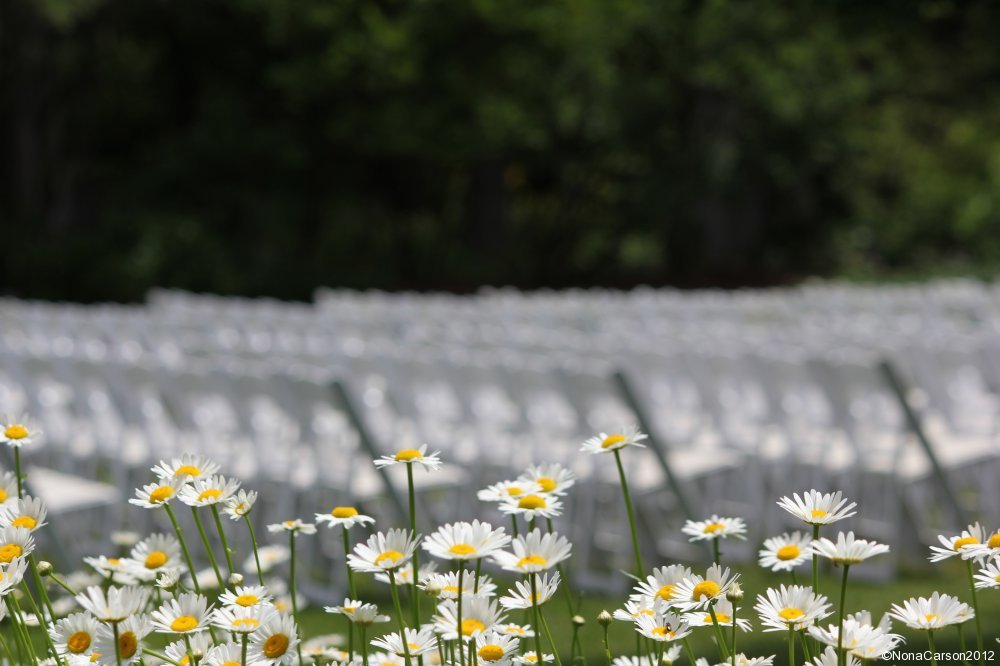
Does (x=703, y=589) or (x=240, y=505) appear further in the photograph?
(x=240, y=505)

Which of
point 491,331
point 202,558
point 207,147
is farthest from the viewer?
point 207,147

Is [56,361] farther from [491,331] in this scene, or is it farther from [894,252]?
[894,252]

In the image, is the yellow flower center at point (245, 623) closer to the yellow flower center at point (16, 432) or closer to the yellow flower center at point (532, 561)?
the yellow flower center at point (532, 561)

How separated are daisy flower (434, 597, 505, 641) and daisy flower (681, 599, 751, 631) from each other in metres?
0.24

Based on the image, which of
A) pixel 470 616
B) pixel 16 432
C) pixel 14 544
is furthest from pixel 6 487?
pixel 470 616

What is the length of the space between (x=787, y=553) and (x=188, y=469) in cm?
79

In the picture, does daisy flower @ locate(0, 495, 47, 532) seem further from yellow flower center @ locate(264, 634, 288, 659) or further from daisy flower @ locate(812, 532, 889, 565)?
daisy flower @ locate(812, 532, 889, 565)

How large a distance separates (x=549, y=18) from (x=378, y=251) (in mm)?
5919

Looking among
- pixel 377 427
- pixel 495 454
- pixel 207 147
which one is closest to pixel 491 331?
pixel 377 427

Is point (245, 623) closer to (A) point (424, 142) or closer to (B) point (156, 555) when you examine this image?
(B) point (156, 555)

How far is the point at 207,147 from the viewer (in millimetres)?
25203

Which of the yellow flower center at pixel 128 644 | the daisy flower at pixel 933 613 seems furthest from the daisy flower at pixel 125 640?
the daisy flower at pixel 933 613

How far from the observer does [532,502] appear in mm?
1544

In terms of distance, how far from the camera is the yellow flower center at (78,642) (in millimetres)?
1527
